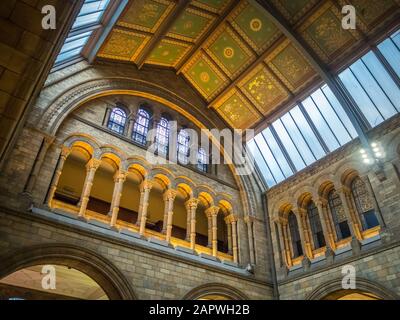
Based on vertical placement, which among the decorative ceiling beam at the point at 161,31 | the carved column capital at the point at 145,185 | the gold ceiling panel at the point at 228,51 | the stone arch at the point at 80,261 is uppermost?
the gold ceiling panel at the point at 228,51

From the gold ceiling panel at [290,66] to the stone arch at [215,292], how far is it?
348 inches

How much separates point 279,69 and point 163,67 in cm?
548

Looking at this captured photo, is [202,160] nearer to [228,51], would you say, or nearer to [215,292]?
[228,51]

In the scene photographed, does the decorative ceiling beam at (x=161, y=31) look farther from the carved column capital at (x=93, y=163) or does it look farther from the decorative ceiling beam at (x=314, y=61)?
the carved column capital at (x=93, y=163)

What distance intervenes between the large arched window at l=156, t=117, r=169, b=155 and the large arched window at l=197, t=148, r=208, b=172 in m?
1.84

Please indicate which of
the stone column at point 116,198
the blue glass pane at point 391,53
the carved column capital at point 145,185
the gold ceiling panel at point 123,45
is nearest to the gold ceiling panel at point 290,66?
the blue glass pane at point 391,53

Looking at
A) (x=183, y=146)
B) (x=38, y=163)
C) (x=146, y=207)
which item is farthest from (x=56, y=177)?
(x=183, y=146)

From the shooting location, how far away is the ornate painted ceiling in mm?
12281

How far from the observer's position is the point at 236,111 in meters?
16.4

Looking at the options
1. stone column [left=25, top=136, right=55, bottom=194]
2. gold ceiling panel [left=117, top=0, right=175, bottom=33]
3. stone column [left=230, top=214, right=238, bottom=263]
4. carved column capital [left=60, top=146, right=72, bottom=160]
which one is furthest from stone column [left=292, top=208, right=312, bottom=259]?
stone column [left=25, top=136, right=55, bottom=194]

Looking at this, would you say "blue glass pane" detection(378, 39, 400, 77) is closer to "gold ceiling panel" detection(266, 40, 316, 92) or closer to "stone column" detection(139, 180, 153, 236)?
"gold ceiling panel" detection(266, 40, 316, 92)

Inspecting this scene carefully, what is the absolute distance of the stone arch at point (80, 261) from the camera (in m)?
8.33

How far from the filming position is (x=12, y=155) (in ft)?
30.9
